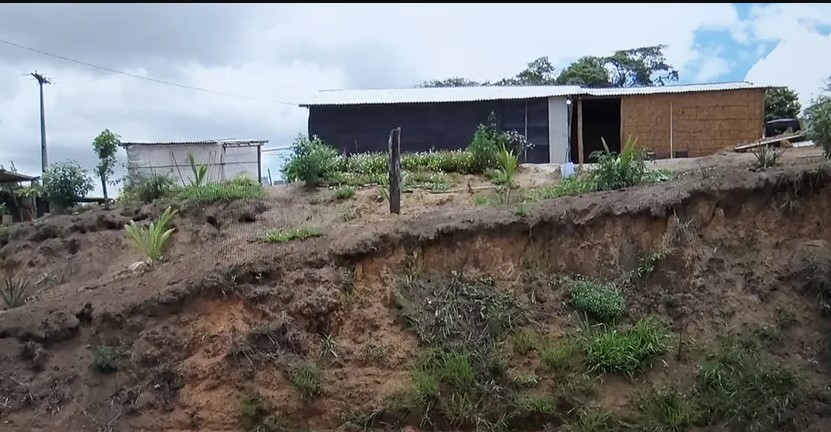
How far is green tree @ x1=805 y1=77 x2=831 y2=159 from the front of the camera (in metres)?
8.33

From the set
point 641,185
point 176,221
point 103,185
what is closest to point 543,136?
point 641,185

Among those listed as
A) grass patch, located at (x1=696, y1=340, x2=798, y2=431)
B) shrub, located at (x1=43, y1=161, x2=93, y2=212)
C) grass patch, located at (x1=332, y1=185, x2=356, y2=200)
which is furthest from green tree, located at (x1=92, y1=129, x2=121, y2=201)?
grass patch, located at (x1=696, y1=340, x2=798, y2=431)

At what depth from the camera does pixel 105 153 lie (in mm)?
13859

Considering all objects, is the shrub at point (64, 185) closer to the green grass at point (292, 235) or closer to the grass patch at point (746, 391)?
the green grass at point (292, 235)

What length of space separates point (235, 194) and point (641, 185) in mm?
5919

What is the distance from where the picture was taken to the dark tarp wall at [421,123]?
14.7m

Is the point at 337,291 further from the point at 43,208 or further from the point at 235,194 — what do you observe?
the point at 43,208

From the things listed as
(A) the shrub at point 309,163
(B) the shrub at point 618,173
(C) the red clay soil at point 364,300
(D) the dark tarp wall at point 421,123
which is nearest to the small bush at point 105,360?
(C) the red clay soil at point 364,300

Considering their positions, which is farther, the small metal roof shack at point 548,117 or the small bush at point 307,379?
the small metal roof shack at point 548,117

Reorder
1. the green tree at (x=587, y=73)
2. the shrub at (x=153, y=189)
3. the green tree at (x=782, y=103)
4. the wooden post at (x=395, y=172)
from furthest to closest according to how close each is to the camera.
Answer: the green tree at (x=587, y=73), the green tree at (x=782, y=103), the shrub at (x=153, y=189), the wooden post at (x=395, y=172)

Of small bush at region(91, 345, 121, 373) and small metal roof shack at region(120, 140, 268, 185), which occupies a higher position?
small metal roof shack at region(120, 140, 268, 185)

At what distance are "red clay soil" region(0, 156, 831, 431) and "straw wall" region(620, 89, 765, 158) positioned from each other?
521 centimetres

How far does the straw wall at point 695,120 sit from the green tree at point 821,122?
5216 millimetres

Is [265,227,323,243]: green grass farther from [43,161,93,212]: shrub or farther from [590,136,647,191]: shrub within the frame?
[43,161,93,212]: shrub
